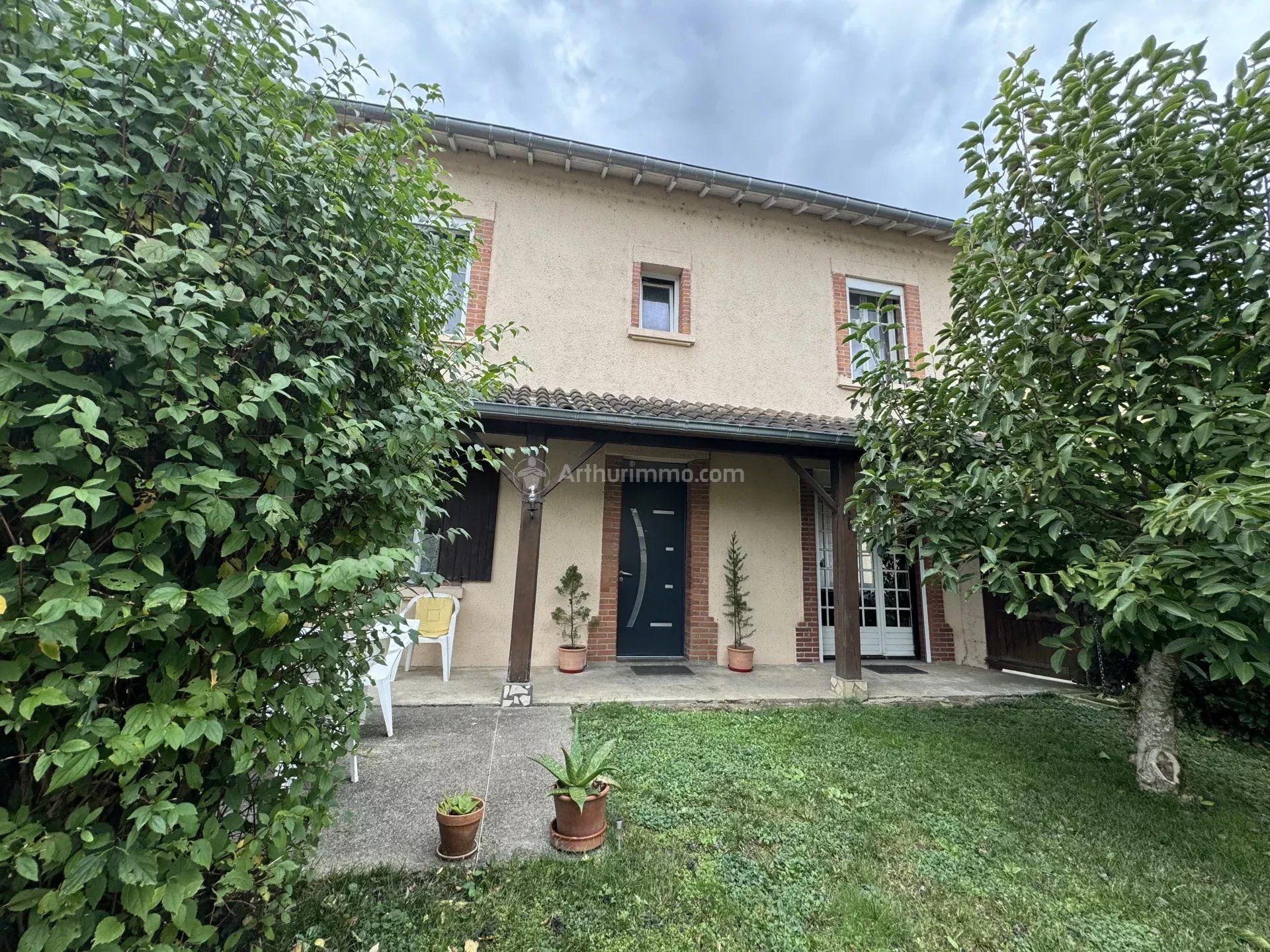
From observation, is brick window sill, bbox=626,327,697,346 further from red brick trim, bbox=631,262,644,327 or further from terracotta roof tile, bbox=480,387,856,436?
terracotta roof tile, bbox=480,387,856,436

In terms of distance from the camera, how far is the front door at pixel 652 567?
6.25m

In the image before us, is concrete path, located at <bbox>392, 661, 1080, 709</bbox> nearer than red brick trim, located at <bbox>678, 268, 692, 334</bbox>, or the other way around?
concrete path, located at <bbox>392, 661, 1080, 709</bbox>

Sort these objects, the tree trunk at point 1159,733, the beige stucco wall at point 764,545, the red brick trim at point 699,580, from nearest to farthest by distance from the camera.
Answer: the tree trunk at point 1159,733, the red brick trim at point 699,580, the beige stucco wall at point 764,545

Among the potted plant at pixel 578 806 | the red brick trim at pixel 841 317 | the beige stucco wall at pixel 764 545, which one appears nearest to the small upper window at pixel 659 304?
the beige stucco wall at pixel 764 545

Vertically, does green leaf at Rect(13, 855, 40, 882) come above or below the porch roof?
below

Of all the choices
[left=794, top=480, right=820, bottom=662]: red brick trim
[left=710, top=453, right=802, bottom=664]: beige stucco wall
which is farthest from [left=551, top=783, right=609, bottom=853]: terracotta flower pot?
[left=794, top=480, right=820, bottom=662]: red brick trim

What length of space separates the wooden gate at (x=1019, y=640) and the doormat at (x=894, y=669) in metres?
1.21

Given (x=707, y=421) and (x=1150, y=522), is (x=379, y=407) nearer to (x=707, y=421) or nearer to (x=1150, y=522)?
(x=1150, y=522)

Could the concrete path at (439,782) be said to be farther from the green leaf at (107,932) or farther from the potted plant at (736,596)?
the potted plant at (736,596)

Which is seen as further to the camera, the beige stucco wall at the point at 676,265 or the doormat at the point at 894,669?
the beige stucco wall at the point at 676,265

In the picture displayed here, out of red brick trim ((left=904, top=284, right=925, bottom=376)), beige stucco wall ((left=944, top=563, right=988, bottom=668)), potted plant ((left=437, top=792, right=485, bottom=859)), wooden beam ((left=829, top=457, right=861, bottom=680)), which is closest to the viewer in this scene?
potted plant ((left=437, top=792, right=485, bottom=859))

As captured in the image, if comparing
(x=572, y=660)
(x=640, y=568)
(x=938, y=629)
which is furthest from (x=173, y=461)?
(x=938, y=629)

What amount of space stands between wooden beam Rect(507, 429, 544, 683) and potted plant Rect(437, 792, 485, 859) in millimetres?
2205

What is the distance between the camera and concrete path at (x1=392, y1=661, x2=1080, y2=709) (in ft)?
15.3
